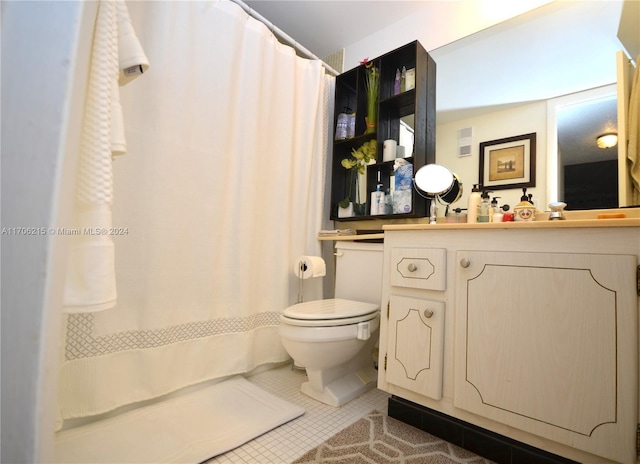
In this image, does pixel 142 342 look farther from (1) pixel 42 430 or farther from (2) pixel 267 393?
(1) pixel 42 430

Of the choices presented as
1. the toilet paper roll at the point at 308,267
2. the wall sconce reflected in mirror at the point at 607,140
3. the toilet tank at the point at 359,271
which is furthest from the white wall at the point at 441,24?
the toilet paper roll at the point at 308,267

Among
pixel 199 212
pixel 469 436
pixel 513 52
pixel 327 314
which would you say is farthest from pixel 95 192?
pixel 513 52

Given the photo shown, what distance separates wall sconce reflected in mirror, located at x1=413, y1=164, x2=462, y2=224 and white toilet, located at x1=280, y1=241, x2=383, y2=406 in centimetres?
37

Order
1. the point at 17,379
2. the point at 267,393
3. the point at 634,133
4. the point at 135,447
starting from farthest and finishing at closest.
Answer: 1. the point at 267,393
2. the point at 634,133
3. the point at 135,447
4. the point at 17,379

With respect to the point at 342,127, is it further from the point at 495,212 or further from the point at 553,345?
the point at 553,345

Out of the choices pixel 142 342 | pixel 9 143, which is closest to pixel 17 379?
pixel 9 143

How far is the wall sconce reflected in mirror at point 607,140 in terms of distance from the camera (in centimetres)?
117

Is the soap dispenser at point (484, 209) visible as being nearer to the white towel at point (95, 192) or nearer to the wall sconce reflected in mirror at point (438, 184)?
the wall sconce reflected in mirror at point (438, 184)

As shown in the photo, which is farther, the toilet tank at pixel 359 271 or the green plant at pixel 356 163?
the green plant at pixel 356 163

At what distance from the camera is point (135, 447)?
0.99 m

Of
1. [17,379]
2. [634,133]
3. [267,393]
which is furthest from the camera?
[267,393]

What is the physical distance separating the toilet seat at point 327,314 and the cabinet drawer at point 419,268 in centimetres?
23

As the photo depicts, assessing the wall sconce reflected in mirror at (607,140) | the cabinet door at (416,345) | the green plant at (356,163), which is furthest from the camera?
the green plant at (356,163)

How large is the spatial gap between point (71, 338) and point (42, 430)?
2.86 ft
